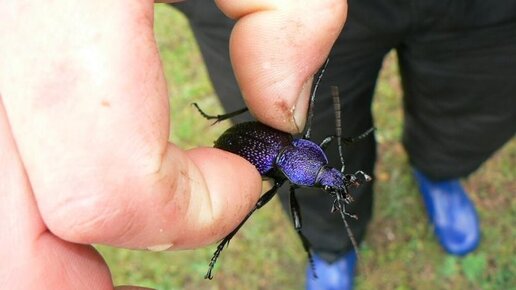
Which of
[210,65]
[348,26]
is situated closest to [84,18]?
[348,26]

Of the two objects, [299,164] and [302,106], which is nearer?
[302,106]

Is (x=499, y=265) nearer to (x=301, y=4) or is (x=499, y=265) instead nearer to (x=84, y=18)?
(x=301, y=4)

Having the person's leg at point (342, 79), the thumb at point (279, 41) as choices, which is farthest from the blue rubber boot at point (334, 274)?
the thumb at point (279, 41)

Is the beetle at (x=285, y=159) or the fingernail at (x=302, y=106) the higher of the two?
the fingernail at (x=302, y=106)

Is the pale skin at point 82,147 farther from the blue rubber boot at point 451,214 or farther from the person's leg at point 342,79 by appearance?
the blue rubber boot at point 451,214

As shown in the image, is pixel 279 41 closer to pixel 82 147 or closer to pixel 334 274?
pixel 82 147

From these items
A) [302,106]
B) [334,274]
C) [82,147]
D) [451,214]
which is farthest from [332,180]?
[451,214]

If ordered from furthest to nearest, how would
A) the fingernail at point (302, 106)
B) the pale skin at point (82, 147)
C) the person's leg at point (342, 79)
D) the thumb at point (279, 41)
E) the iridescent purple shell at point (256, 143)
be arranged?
the person's leg at point (342, 79) < the iridescent purple shell at point (256, 143) < the fingernail at point (302, 106) < the thumb at point (279, 41) < the pale skin at point (82, 147)
